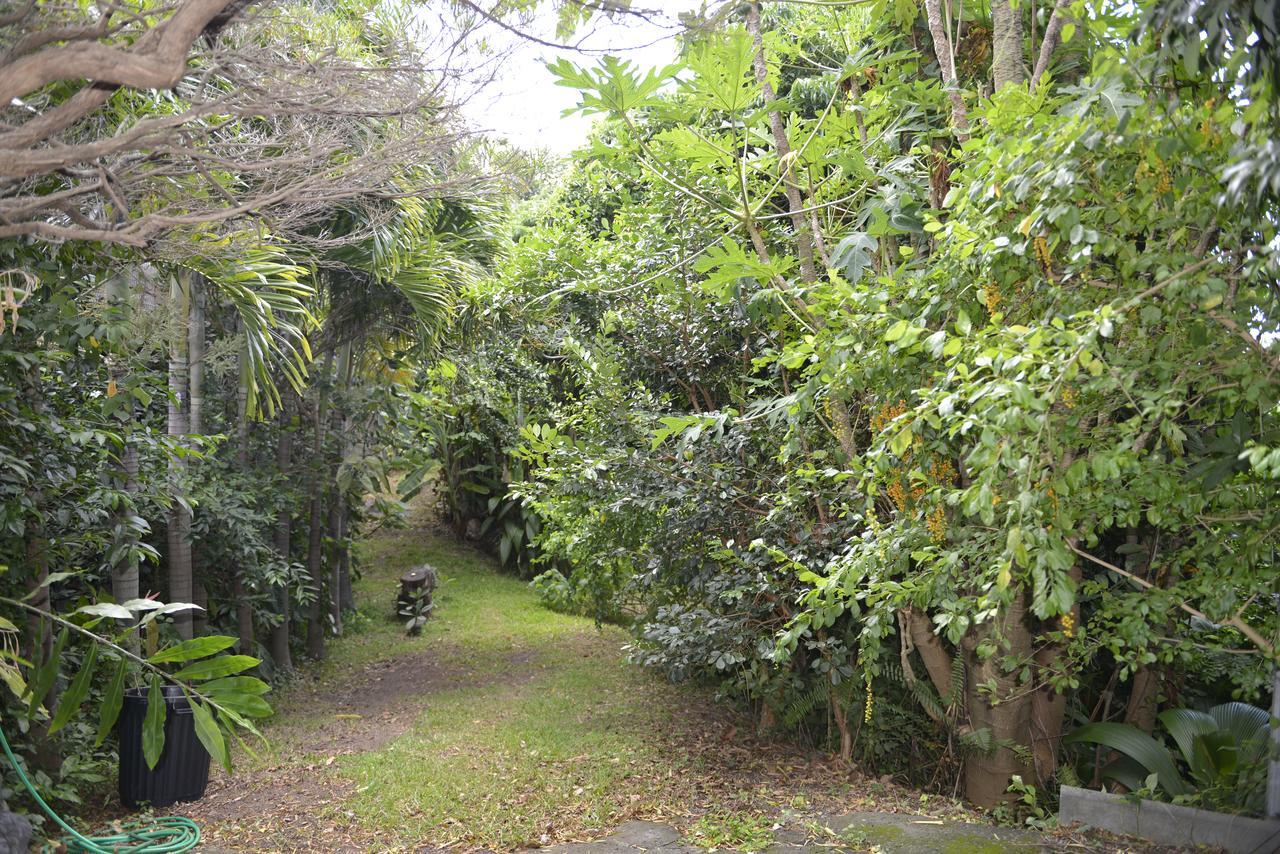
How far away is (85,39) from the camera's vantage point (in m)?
2.93

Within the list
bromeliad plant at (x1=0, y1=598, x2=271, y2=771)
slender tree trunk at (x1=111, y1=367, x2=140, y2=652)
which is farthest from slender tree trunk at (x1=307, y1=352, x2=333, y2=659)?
bromeliad plant at (x1=0, y1=598, x2=271, y2=771)

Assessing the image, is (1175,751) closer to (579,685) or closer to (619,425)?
(619,425)

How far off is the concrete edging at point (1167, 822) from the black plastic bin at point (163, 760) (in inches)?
176

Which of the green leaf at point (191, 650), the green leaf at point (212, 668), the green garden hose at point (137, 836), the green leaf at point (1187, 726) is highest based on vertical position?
the green leaf at point (191, 650)

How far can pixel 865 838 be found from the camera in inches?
174

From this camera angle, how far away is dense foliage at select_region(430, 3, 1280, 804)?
270 cm

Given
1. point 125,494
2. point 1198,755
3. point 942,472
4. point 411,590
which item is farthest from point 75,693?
point 411,590

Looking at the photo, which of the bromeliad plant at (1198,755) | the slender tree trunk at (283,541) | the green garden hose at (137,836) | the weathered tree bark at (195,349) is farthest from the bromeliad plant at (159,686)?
the bromeliad plant at (1198,755)

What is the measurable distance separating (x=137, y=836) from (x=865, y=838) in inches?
134

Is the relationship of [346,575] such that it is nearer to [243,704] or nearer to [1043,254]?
[243,704]

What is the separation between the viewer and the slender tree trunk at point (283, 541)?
26.6 feet

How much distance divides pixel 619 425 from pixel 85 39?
382 centimetres

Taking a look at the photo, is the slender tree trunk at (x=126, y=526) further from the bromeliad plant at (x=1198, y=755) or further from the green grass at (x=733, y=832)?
the bromeliad plant at (x=1198, y=755)

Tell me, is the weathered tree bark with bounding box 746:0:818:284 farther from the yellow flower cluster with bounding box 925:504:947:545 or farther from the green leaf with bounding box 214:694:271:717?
the green leaf with bounding box 214:694:271:717
